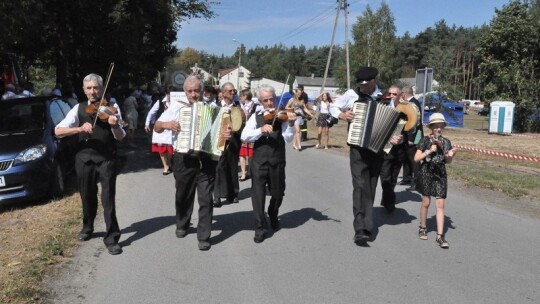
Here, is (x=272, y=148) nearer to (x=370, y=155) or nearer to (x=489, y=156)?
(x=370, y=155)

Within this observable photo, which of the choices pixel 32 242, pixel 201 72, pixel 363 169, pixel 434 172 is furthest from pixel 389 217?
pixel 201 72

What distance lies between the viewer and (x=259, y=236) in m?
5.87

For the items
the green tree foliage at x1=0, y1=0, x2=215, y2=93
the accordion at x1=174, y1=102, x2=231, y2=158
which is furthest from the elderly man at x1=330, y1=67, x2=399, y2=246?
the green tree foliage at x1=0, y1=0, x2=215, y2=93

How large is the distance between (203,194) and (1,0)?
562cm

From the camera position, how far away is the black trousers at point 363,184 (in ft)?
19.4

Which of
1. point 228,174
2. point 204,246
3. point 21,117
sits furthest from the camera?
point 21,117

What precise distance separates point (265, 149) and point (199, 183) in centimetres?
87

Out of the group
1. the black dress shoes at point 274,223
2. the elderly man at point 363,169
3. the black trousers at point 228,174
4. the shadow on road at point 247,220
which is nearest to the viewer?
the elderly man at point 363,169

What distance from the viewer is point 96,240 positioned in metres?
5.88

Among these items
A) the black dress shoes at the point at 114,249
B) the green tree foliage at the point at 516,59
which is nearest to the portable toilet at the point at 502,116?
the green tree foliage at the point at 516,59

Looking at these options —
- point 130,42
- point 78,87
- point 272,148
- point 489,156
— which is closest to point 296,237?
point 272,148

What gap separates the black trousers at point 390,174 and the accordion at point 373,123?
64.0 inches

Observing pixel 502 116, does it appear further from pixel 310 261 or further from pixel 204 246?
pixel 204 246

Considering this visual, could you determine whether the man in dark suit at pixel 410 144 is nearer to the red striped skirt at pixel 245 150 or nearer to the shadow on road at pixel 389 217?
the shadow on road at pixel 389 217
